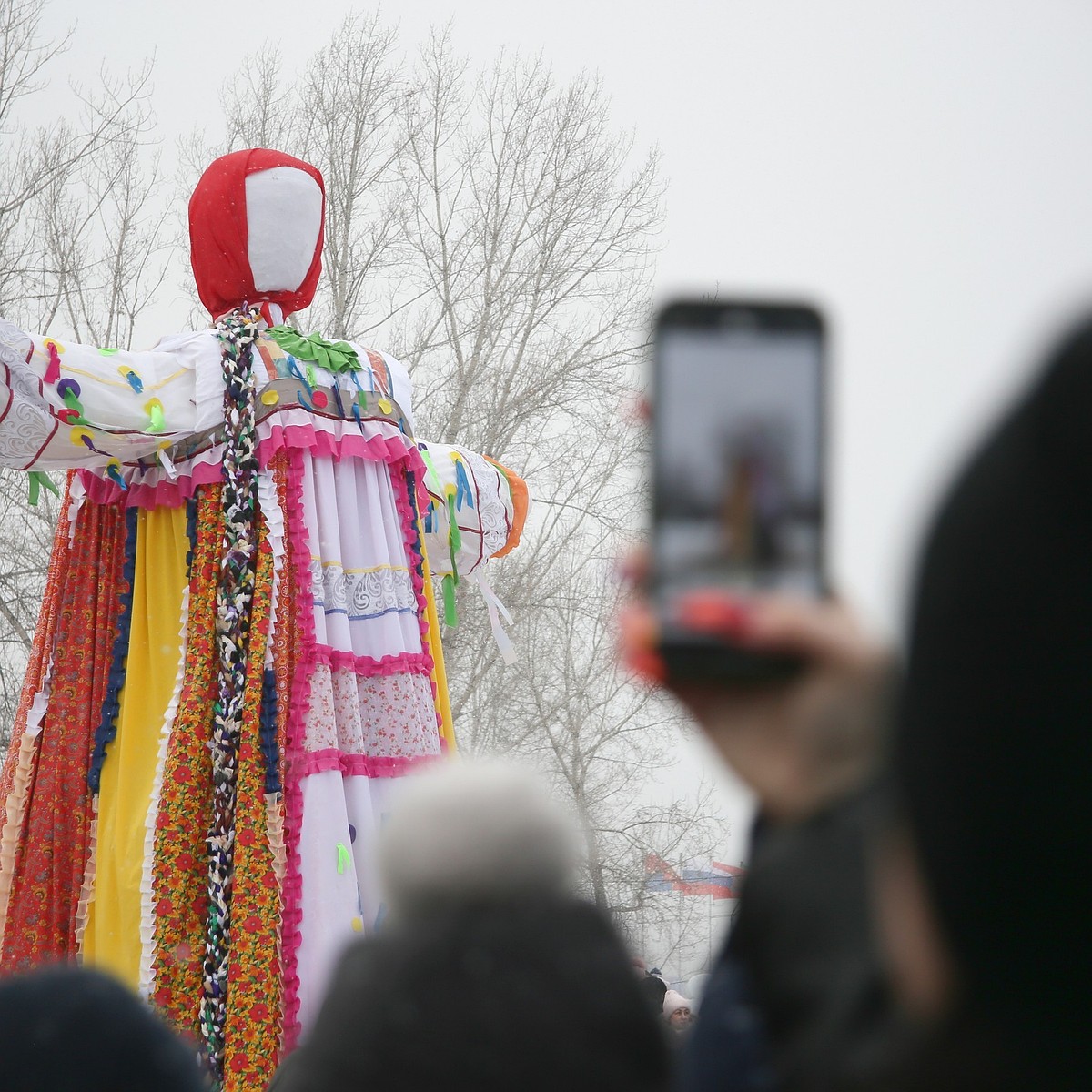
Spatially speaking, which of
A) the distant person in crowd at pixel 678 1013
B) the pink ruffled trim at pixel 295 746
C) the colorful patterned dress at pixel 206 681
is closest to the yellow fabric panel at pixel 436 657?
the colorful patterned dress at pixel 206 681

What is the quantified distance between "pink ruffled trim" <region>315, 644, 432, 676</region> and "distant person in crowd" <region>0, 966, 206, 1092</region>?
1484mm

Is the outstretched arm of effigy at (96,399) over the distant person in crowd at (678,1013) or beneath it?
over

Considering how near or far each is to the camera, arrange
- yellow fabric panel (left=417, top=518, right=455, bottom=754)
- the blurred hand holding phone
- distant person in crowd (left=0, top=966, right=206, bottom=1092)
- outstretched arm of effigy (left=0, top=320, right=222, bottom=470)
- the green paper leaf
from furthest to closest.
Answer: yellow fabric panel (left=417, top=518, right=455, bottom=754)
the green paper leaf
outstretched arm of effigy (left=0, top=320, right=222, bottom=470)
distant person in crowd (left=0, top=966, right=206, bottom=1092)
the blurred hand holding phone

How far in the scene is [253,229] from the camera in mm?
2582

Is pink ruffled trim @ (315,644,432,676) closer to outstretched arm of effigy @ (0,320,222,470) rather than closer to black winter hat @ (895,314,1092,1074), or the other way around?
outstretched arm of effigy @ (0,320,222,470)

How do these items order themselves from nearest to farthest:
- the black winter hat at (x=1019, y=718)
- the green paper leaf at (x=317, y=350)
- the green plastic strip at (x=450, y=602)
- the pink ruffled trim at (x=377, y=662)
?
1. the black winter hat at (x=1019, y=718)
2. the pink ruffled trim at (x=377, y=662)
3. the green paper leaf at (x=317, y=350)
4. the green plastic strip at (x=450, y=602)

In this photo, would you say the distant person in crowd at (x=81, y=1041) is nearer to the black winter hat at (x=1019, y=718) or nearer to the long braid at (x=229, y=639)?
the black winter hat at (x=1019, y=718)

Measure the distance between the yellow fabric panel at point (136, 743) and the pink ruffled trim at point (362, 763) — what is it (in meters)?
0.30

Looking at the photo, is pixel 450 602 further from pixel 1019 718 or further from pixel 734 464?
pixel 1019 718

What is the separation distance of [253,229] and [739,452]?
217 cm

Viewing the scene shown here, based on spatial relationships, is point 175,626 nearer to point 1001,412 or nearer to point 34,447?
point 34,447

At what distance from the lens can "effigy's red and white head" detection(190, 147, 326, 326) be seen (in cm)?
257

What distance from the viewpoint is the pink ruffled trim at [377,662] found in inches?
91.5

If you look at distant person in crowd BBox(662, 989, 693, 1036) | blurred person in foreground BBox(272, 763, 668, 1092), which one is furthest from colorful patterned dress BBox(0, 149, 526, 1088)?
distant person in crowd BBox(662, 989, 693, 1036)
